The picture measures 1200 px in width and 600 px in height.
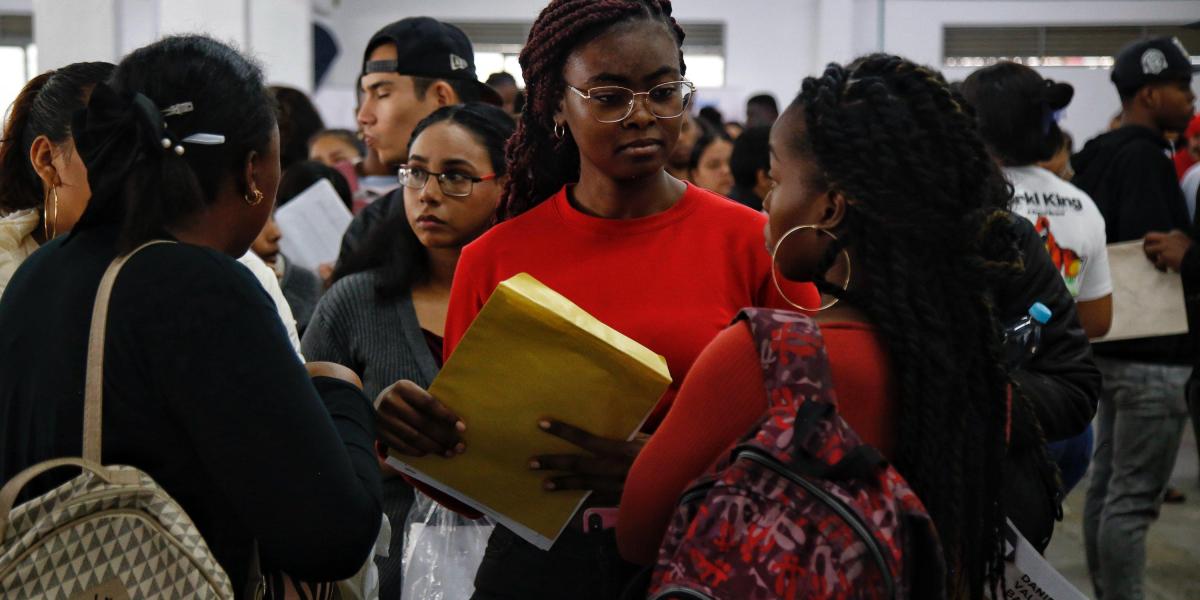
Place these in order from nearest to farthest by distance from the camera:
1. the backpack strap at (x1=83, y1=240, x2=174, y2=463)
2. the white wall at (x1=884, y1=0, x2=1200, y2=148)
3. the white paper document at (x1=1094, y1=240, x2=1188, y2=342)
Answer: the backpack strap at (x1=83, y1=240, x2=174, y2=463) → the white paper document at (x1=1094, y1=240, x2=1188, y2=342) → the white wall at (x1=884, y1=0, x2=1200, y2=148)

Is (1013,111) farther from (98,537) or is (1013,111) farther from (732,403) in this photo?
(98,537)

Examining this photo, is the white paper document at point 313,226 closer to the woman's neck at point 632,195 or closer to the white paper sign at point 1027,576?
the woman's neck at point 632,195

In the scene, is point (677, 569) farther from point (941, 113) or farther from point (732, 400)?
point (941, 113)

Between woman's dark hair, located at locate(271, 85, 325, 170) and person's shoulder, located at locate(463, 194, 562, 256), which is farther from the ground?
woman's dark hair, located at locate(271, 85, 325, 170)

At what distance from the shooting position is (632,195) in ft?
6.75

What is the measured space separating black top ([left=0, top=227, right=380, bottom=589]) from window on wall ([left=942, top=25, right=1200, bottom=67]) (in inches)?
594

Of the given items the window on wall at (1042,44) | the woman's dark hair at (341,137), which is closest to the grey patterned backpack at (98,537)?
the woman's dark hair at (341,137)

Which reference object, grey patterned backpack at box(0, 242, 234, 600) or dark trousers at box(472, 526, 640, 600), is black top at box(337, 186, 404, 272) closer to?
dark trousers at box(472, 526, 640, 600)

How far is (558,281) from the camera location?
2.01 meters

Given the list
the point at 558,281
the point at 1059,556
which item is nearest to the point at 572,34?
the point at 558,281

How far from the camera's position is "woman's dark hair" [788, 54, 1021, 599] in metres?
1.50

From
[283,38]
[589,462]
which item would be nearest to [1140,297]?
[589,462]

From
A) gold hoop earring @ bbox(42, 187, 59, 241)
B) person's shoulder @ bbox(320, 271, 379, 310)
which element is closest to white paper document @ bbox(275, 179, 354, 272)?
person's shoulder @ bbox(320, 271, 379, 310)

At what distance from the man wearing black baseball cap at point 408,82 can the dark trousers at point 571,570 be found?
6.20 feet
